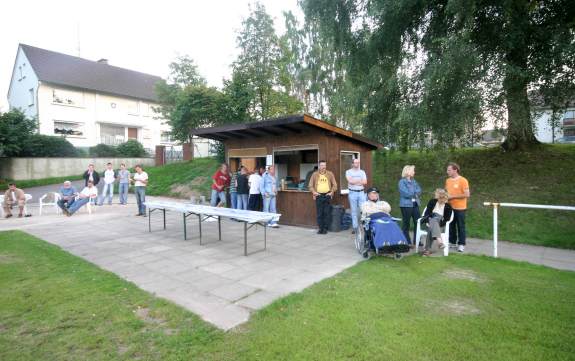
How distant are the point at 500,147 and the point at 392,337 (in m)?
11.0

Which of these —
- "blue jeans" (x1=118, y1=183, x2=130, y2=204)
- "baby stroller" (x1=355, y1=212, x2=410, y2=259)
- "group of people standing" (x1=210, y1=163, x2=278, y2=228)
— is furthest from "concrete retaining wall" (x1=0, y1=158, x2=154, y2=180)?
"baby stroller" (x1=355, y1=212, x2=410, y2=259)

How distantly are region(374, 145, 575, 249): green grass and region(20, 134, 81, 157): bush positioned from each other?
19.0m

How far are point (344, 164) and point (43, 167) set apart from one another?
18.7 meters

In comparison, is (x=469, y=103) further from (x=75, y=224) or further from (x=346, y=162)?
(x=75, y=224)

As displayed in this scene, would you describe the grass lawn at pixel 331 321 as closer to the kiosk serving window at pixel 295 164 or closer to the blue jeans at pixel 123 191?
the kiosk serving window at pixel 295 164

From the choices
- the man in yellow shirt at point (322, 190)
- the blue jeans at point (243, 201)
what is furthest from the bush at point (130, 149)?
the man in yellow shirt at point (322, 190)

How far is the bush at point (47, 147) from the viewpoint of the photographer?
18.5 metres

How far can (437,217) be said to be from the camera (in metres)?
5.59

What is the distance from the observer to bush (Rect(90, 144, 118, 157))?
2202 cm

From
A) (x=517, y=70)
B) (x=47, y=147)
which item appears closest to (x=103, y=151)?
(x=47, y=147)

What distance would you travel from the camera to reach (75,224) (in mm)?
8867

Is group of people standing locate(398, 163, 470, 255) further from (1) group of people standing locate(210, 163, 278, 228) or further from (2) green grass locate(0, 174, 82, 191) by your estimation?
(2) green grass locate(0, 174, 82, 191)

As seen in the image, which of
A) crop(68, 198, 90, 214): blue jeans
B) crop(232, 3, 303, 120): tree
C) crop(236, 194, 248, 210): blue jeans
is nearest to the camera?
crop(236, 194, 248, 210): blue jeans

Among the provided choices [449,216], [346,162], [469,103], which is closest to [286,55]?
[346,162]
